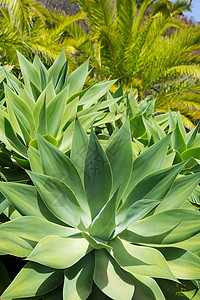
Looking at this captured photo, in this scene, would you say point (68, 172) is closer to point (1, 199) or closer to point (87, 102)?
point (1, 199)

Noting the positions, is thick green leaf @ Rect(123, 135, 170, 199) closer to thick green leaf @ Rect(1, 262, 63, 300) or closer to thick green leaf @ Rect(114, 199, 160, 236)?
thick green leaf @ Rect(114, 199, 160, 236)

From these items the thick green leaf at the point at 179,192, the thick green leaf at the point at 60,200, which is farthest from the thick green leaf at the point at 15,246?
the thick green leaf at the point at 179,192

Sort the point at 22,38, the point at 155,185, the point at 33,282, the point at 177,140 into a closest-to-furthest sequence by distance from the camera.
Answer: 1. the point at 33,282
2. the point at 155,185
3. the point at 177,140
4. the point at 22,38

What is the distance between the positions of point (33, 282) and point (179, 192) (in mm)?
523

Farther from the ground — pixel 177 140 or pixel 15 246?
pixel 177 140

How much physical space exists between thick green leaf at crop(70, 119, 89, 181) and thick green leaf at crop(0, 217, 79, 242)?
0.19 meters

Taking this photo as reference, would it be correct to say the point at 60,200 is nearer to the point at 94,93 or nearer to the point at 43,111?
the point at 43,111

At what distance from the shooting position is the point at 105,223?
2.61 feet

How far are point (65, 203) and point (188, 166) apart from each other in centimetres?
66

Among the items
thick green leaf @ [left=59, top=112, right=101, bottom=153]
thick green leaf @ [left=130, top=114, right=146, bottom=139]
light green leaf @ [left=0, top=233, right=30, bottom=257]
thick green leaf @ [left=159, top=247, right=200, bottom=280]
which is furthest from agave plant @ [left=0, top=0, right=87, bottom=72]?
thick green leaf @ [left=159, top=247, right=200, bottom=280]

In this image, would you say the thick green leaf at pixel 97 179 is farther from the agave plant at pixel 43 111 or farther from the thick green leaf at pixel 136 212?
the agave plant at pixel 43 111

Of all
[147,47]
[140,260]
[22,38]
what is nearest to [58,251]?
[140,260]

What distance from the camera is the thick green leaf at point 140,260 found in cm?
71

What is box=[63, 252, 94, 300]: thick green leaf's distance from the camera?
703 mm
